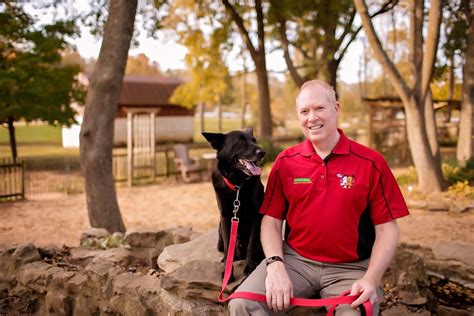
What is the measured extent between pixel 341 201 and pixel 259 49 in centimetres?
1482

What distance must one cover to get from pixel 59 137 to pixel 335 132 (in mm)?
20576

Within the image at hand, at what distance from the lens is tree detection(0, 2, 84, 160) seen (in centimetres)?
1177

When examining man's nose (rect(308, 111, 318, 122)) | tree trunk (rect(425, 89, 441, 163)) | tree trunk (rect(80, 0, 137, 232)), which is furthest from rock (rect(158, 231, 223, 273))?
tree trunk (rect(425, 89, 441, 163))

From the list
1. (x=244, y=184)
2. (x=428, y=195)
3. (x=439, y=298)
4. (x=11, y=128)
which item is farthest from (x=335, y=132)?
(x=11, y=128)

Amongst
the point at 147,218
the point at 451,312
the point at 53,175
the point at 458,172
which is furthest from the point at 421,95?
the point at 53,175

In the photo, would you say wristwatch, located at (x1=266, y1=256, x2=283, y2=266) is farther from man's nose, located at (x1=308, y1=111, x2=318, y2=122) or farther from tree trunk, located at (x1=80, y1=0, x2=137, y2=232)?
tree trunk, located at (x1=80, y1=0, x2=137, y2=232)

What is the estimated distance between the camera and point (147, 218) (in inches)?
389

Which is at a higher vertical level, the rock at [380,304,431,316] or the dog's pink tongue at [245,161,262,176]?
the dog's pink tongue at [245,161,262,176]

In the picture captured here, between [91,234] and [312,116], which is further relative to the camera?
[91,234]

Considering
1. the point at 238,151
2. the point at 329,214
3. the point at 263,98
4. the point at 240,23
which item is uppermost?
the point at 240,23

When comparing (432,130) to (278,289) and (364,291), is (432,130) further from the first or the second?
(278,289)

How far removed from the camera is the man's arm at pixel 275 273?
239 cm

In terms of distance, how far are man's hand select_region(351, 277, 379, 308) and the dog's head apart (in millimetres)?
875

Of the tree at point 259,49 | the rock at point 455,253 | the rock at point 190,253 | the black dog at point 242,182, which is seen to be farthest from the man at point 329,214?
the tree at point 259,49
